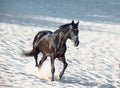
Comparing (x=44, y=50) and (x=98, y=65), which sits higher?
(x=44, y=50)

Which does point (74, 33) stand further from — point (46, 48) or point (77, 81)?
point (77, 81)

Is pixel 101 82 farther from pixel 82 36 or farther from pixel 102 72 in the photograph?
pixel 82 36

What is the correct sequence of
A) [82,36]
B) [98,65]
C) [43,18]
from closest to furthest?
1. [98,65]
2. [82,36]
3. [43,18]

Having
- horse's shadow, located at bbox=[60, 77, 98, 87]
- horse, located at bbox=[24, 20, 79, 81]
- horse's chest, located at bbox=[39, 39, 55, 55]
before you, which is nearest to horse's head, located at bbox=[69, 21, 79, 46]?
horse, located at bbox=[24, 20, 79, 81]

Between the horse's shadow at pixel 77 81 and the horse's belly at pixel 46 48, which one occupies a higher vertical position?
the horse's belly at pixel 46 48

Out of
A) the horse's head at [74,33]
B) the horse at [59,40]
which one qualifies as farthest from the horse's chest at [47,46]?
the horse's head at [74,33]

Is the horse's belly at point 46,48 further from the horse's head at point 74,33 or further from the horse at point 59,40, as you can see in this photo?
the horse's head at point 74,33

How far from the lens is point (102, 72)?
36.6 ft

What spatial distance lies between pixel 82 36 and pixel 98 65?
17.9 ft

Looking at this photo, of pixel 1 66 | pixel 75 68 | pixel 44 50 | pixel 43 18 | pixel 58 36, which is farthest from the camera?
pixel 43 18

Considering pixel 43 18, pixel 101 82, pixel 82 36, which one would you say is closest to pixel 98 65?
pixel 101 82

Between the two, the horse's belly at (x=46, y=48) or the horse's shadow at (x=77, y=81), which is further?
the horse's shadow at (x=77, y=81)

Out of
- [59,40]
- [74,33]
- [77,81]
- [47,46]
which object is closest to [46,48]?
[47,46]

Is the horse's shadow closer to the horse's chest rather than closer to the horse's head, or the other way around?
the horse's chest
